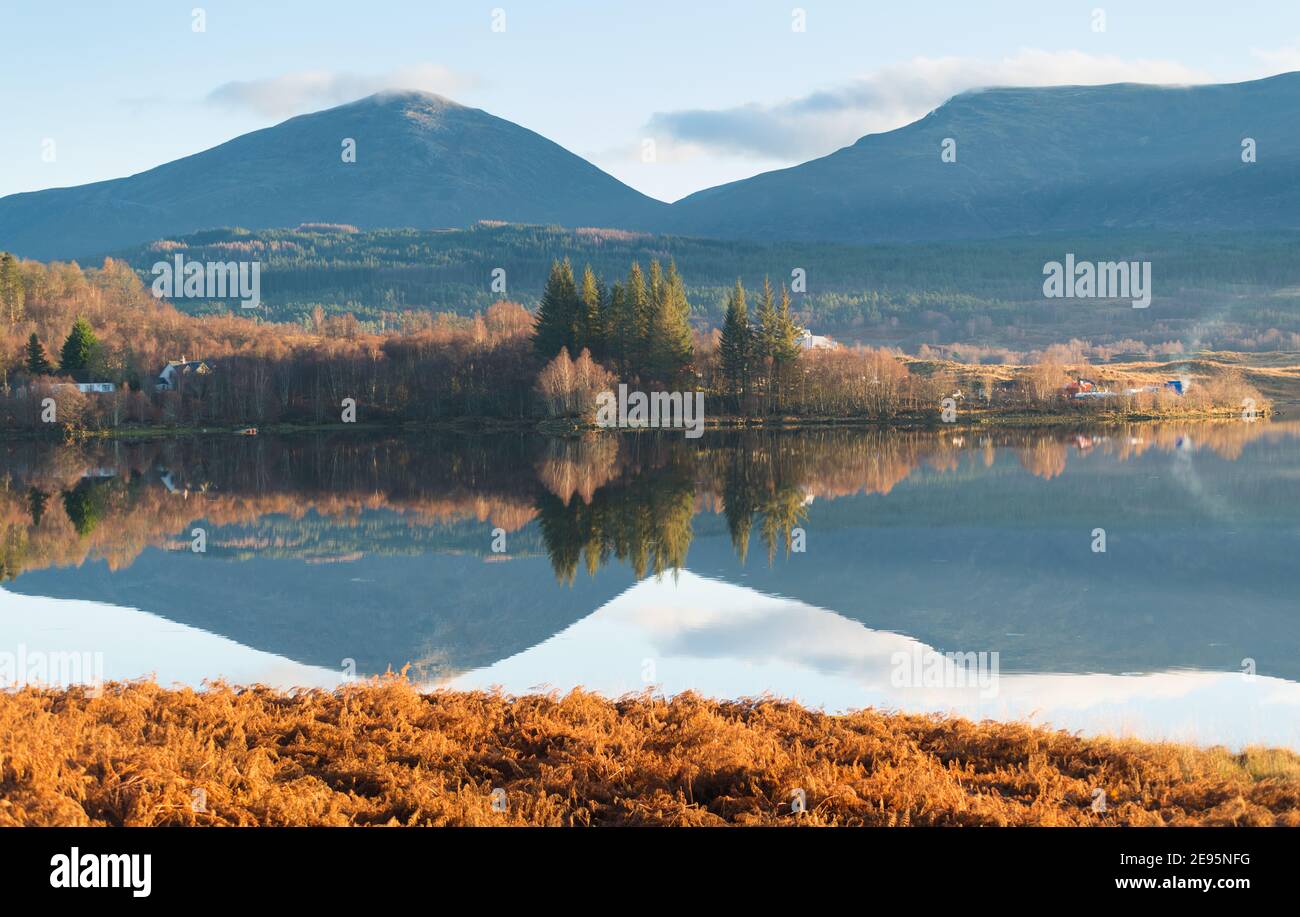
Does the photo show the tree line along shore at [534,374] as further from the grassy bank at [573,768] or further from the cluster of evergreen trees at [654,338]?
the grassy bank at [573,768]

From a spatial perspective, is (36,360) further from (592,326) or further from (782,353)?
(782,353)

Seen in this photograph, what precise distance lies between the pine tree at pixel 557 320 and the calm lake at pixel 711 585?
139ft

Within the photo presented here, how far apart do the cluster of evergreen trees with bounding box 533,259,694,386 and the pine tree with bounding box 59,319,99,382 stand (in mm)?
34151

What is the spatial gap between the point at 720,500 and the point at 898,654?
2071cm

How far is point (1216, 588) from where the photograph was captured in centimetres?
2245

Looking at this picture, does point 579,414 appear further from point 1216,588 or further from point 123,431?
point 1216,588

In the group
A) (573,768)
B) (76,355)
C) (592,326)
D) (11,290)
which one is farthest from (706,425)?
(573,768)

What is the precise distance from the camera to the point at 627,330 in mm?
91625

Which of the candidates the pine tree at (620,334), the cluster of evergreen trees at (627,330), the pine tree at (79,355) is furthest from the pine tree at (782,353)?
the pine tree at (79,355)

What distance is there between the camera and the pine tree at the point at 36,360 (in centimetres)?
8575

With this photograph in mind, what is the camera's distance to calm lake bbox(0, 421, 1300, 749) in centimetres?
1591

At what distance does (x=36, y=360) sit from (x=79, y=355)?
3.43 metres
